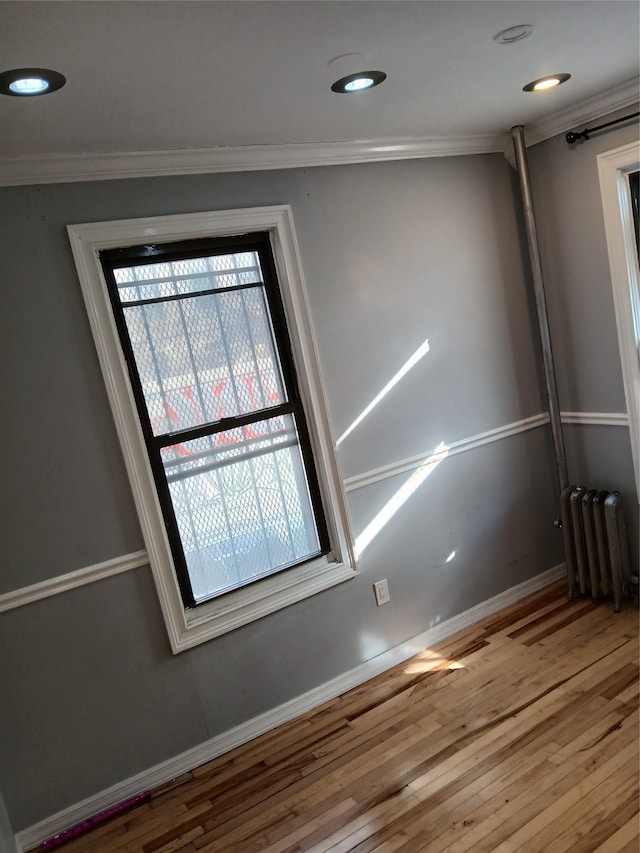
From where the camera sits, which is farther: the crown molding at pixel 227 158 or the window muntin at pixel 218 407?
the window muntin at pixel 218 407

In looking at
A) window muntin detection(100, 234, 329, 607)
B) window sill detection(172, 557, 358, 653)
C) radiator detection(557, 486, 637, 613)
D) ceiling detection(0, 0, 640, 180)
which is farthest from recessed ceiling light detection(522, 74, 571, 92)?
window sill detection(172, 557, 358, 653)

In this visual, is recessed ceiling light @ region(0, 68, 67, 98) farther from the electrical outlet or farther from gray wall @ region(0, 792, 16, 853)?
the electrical outlet

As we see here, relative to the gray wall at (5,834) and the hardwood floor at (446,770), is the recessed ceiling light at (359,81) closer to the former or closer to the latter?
the hardwood floor at (446,770)

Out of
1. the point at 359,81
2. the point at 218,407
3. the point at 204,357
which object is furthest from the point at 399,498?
the point at 359,81

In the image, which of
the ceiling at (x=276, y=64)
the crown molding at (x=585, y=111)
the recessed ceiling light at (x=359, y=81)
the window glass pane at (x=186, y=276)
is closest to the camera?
the ceiling at (x=276, y=64)

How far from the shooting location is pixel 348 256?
9.43 feet

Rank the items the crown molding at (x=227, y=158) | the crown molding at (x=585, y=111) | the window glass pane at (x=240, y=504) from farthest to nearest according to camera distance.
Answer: the crown molding at (x=585, y=111), the window glass pane at (x=240, y=504), the crown molding at (x=227, y=158)

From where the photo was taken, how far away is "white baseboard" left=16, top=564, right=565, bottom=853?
93.8 inches

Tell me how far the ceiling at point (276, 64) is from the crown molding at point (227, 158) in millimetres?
33

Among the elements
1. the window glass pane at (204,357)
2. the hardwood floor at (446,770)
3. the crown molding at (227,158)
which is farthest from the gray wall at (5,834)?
the crown molding at (227,158)

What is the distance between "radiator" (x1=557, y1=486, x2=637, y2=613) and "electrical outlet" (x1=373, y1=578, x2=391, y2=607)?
3.26 feet

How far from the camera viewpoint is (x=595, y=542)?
3.21 metres

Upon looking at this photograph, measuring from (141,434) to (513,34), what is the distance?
5.86ft

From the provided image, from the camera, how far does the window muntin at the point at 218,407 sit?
8.27 ft
